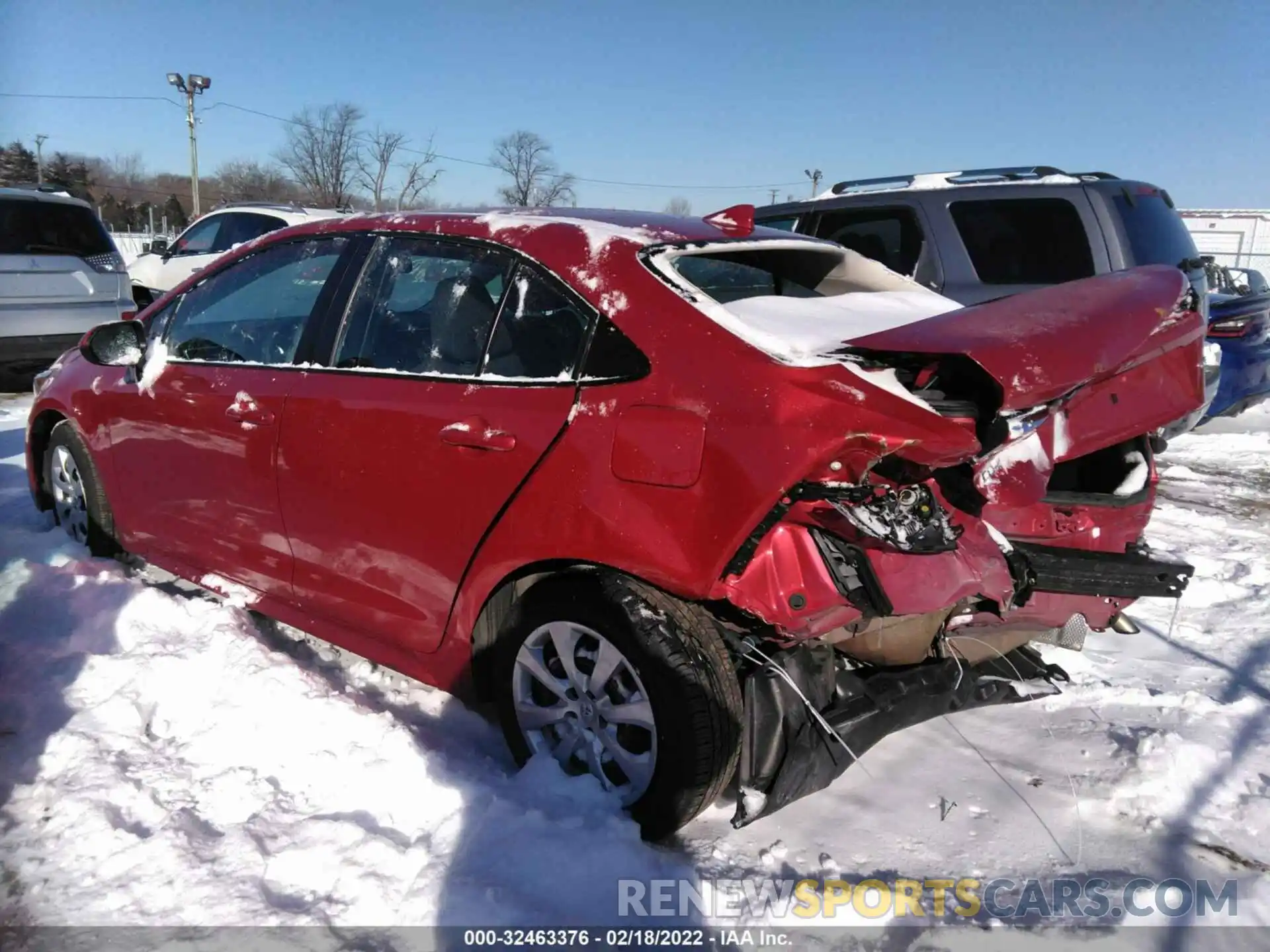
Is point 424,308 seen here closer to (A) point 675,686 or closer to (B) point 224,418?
(B) point 224,418

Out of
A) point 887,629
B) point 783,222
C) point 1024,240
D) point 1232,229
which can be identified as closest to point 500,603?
point 887,629

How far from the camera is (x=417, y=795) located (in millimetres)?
2607

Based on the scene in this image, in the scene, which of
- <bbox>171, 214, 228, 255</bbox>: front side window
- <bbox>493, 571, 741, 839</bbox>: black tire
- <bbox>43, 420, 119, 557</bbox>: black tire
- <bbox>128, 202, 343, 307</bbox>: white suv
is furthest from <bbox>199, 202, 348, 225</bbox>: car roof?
<bbox>493, 571, 741, 839</bbox>: black tire

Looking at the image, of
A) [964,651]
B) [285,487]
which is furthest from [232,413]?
[964,651]

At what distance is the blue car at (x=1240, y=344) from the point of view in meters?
6.88

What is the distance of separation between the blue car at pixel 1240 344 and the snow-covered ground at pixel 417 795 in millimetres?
4161

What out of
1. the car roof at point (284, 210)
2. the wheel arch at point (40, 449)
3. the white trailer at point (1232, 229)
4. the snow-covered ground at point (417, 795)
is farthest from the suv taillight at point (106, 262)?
the white trailer at point (1232, 229)

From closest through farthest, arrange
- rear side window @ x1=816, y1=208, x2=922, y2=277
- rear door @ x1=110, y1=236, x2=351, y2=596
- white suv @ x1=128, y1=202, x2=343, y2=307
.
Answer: rear door @ x1=110, y1=236, x2=351, y2=596 < rear side window @ x1=816, y1=208, x2=922, y2=277 < white suv @ x1=128, y1=202, x2=343, y2=307

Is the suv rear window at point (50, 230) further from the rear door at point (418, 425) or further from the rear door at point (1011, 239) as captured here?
the rear door at point (1011, 239)

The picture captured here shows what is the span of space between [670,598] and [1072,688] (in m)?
1.98

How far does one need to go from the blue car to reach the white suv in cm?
861

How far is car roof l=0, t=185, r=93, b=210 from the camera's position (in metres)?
8.55

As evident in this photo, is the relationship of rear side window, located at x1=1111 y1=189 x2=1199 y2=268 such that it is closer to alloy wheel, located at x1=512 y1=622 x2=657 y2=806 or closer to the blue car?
the blue car

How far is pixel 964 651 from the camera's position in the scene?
293 cm
